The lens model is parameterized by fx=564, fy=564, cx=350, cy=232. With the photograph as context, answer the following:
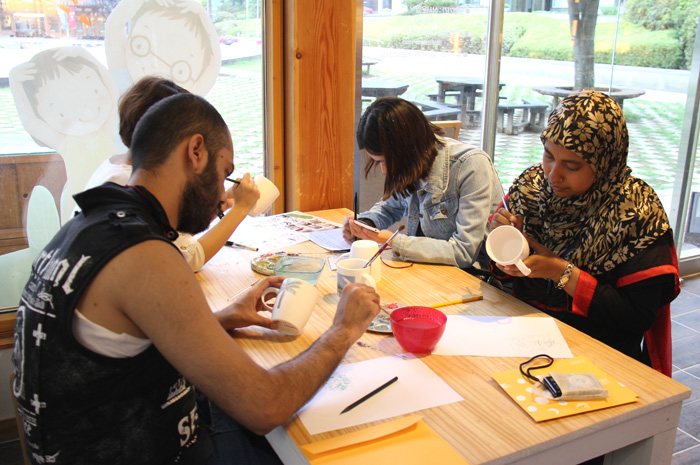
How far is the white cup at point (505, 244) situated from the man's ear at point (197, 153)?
791mm

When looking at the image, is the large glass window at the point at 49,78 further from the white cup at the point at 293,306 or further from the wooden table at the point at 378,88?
the white cup at the point at 293,306

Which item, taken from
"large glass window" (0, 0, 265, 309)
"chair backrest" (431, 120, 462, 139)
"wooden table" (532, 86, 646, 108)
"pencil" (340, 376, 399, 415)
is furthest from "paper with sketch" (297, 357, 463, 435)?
"wooden table" (532, 86, 646, 108)

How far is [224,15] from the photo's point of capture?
2438 millimetres

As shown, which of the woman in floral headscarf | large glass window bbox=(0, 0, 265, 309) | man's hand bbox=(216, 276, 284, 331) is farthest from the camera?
large glass window bbox=(0, 0, 265, 309)

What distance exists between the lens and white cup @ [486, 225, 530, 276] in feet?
4.91

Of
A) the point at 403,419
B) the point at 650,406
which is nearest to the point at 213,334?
the point at 403,419

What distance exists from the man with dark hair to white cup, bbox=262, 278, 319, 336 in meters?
0.24

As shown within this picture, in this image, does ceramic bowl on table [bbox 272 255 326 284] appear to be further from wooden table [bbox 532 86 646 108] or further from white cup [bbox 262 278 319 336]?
wooden table [bbox 532 86 646 108]

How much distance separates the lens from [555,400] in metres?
1.08

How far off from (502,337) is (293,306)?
19.7 inches

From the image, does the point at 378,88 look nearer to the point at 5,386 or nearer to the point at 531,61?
the point at 531,61

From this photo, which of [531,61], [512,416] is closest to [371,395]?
[512,416]

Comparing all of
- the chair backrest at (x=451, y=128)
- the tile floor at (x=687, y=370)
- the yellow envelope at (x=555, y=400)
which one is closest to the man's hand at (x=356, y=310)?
the yellow envelope at (x=555, y=400)

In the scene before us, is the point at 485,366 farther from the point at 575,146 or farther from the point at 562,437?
the point at 575,146
